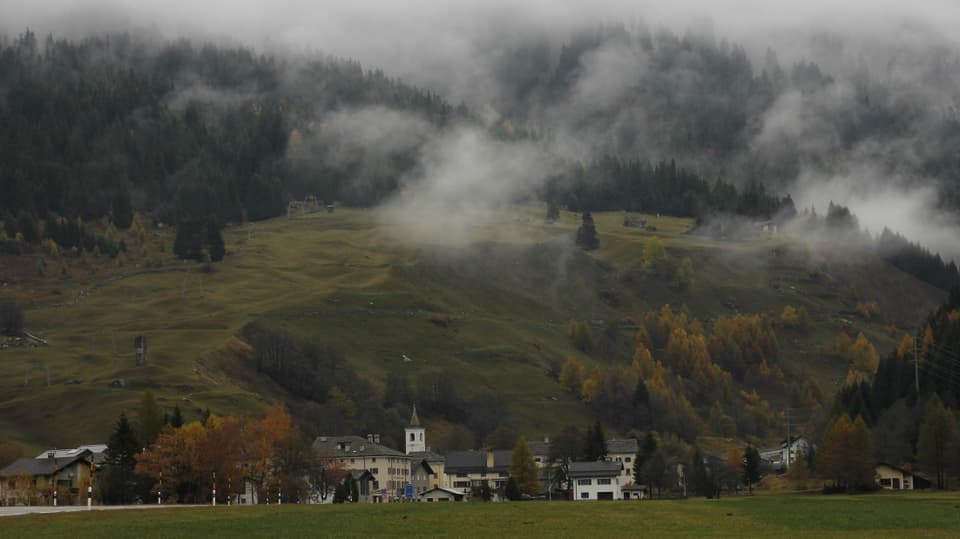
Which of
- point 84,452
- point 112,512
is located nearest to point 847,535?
point 112,512

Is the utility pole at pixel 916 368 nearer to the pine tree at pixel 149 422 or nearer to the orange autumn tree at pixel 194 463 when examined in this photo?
the orange autumn tree at pixel 194 463

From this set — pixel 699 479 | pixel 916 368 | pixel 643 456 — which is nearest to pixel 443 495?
pixel 643 456

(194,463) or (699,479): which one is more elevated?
(194,463)

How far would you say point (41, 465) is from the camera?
159125mm

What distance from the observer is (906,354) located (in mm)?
196625

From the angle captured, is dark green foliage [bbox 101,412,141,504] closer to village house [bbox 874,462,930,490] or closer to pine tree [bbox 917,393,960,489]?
village house [bbox 874,462,930,490]

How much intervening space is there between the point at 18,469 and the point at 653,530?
4426 inches

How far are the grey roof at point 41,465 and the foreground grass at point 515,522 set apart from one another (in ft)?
243

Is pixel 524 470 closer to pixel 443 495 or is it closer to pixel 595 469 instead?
pixel 443 495

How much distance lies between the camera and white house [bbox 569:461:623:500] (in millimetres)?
178875

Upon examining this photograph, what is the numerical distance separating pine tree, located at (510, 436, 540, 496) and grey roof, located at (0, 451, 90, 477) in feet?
174

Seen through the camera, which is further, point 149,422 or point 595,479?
point 595,479

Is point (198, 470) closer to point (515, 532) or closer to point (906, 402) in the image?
point (515, 532)

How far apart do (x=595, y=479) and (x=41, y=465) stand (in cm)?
7363
